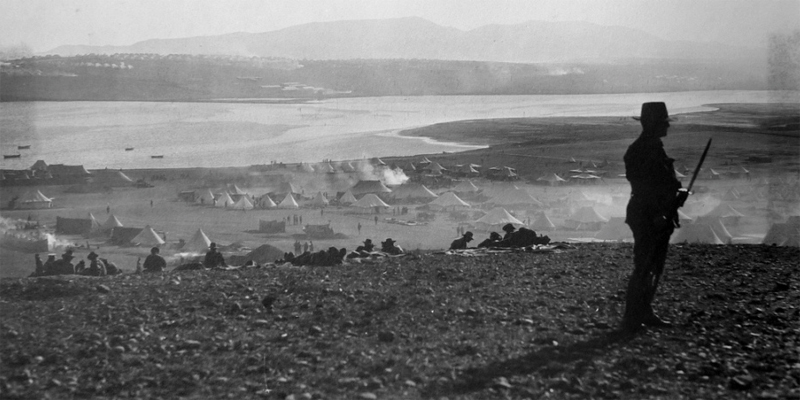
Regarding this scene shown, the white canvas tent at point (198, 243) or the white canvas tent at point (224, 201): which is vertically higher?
the white canvas tent at point (224, 201)

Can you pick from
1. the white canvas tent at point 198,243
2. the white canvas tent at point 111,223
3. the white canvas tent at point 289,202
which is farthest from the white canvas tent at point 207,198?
the white canvas tent at point 111,223

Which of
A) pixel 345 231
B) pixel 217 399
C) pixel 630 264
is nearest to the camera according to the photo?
pixel 217 399

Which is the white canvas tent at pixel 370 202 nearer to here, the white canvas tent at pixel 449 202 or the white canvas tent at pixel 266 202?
the white canvas tent at pixel 449 202

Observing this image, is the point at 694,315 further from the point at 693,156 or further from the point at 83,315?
the point at 693,156

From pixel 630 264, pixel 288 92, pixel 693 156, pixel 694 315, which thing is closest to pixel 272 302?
pixel 694 315

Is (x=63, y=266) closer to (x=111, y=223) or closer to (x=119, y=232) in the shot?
(x=119, y=232)

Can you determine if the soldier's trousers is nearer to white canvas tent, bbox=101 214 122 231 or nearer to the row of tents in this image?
the row of tents
